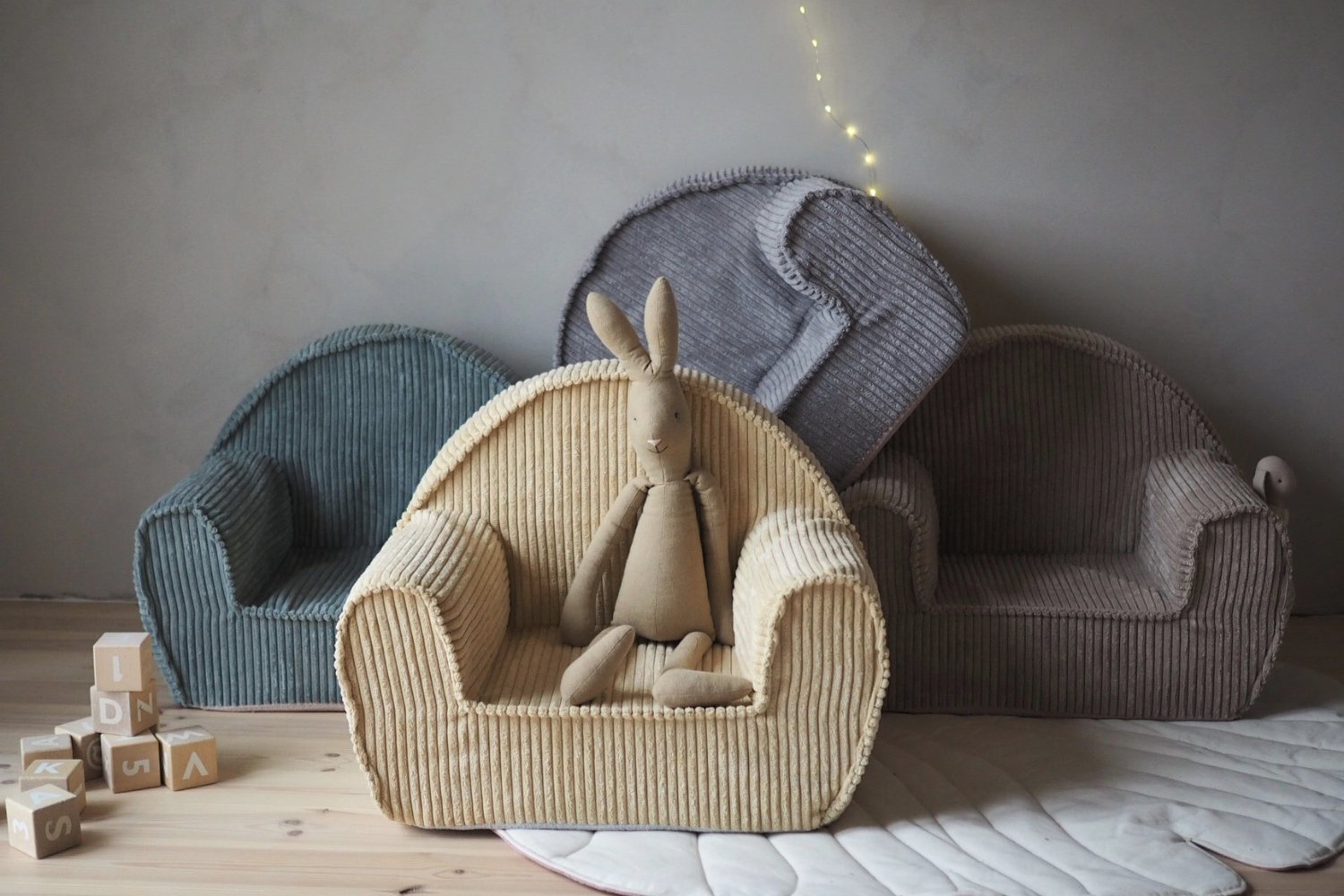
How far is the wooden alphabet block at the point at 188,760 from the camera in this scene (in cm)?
232

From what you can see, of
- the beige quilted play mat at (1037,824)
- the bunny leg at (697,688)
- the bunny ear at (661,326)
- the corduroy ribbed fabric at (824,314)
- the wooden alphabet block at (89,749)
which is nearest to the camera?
the beige quilted play mat at (1037,824)

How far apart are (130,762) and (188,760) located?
11 centimetres

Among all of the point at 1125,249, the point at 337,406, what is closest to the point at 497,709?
the point at 337,406

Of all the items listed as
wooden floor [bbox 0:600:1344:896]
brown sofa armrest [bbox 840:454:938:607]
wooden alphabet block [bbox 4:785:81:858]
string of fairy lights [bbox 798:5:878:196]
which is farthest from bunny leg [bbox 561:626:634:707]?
string of fairy lights [bbox 798:5:878:196]

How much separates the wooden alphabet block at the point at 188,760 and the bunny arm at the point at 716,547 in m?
1.01

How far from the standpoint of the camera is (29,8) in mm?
3035

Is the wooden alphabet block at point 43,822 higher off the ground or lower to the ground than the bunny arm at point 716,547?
lower

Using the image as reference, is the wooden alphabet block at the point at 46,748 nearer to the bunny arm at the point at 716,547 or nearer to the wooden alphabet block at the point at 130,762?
the wooden alphabet block at the point at 130,762

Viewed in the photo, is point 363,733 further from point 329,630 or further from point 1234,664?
point 1234,664

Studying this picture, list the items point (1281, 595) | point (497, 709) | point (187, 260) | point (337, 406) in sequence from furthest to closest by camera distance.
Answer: point (187, 260) < point (337, 406) < point (1281, 595) < point (497, 709)

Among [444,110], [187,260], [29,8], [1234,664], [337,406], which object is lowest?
[1234,664]

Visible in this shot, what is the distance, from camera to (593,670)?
2.14 meters

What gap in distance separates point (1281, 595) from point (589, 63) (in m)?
2.00

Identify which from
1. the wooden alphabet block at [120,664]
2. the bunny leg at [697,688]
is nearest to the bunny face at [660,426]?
the bunny leg at [697,688]
